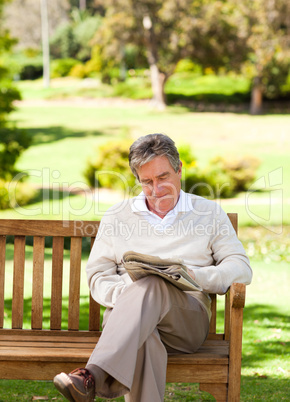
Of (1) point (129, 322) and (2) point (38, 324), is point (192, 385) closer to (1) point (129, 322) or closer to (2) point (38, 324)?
(2) point (38, 324)

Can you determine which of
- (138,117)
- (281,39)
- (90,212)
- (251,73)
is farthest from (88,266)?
(251,73)

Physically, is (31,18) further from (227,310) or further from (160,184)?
(227,310)

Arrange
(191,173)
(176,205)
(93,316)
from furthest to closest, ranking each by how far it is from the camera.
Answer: (191,173)
(93,316)
(176,205)

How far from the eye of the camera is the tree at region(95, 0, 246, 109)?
27953 mm

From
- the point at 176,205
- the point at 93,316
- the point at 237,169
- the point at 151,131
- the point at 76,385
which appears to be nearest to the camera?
the point at 76,385

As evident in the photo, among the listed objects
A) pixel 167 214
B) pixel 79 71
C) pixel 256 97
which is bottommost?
pixel 167 214

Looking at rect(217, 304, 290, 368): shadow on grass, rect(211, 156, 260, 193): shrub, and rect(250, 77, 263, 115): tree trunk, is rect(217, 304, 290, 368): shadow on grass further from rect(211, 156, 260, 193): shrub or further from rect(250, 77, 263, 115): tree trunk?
rect(250, 77, 263, 115): tree trunk

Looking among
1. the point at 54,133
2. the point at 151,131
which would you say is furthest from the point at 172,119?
the point at 54,133

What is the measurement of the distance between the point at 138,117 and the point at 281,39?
7.31 metres

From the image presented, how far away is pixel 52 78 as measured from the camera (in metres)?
39.4

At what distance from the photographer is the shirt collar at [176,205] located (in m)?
3.10

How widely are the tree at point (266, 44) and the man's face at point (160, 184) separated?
18754 millimetres

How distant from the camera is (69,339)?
3.11 metres

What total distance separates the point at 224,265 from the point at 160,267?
424 millimetres
